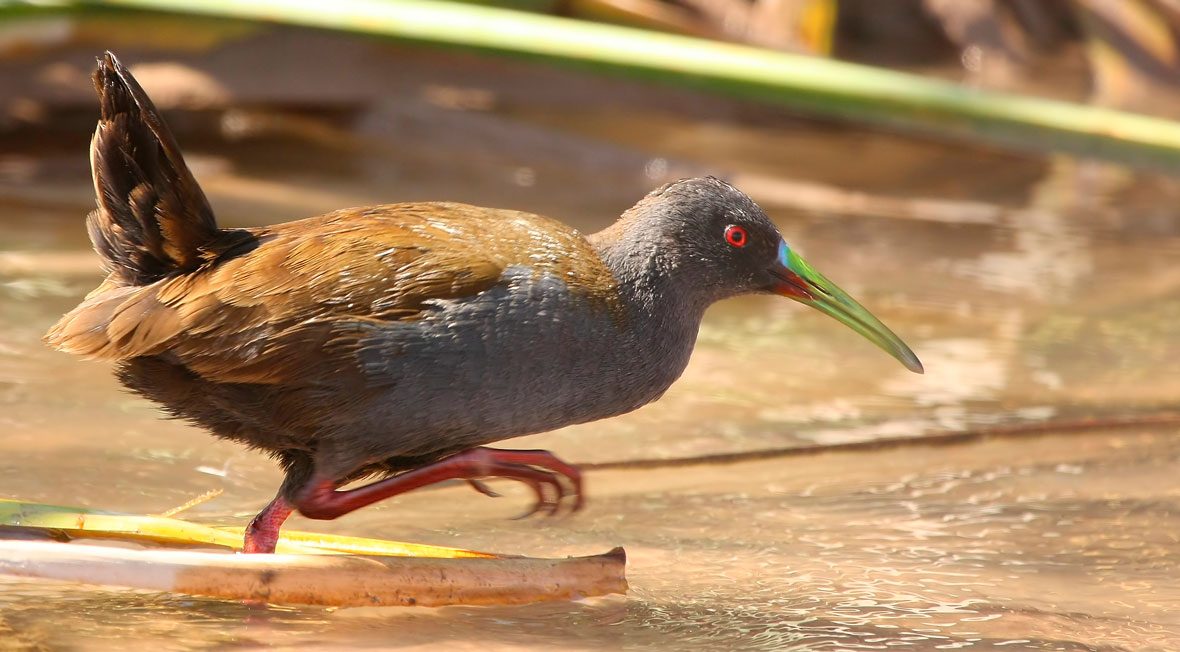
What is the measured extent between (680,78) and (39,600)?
253 cm

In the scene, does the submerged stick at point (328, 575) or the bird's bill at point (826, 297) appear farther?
the bird's bill at point (826, 297)

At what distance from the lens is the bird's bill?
328 centimetres

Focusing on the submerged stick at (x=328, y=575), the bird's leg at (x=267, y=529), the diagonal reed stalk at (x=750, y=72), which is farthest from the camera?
the diagonal reed stalk at (x=750, y=72)

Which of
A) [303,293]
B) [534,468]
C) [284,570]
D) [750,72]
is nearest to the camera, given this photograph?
[284,570]

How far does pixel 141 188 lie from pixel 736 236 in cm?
119

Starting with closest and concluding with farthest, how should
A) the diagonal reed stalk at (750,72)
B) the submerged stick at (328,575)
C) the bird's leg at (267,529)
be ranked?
the submerged stick at (328,575) < the bird's leg at (267,529) < the diagonal reed stalk at (750,72)

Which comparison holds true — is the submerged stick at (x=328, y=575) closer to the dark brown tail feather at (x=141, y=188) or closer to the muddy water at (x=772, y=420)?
the muddy water at (x=772, y=420)

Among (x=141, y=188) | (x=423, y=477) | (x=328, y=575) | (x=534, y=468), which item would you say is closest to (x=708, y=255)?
(x=534, y=468)

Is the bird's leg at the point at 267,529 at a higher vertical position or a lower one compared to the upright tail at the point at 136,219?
lower

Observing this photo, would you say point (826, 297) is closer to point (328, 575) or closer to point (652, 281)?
point (652, 281)

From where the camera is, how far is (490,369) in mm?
2822

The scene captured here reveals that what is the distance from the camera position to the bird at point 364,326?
9.27 feet

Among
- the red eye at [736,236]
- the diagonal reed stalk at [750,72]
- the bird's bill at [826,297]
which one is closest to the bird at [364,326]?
the red eye at [736,236]

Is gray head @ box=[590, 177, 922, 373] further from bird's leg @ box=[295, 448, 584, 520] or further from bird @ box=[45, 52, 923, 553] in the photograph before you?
bird's leg @ box=[295, 448, 584, 520]
